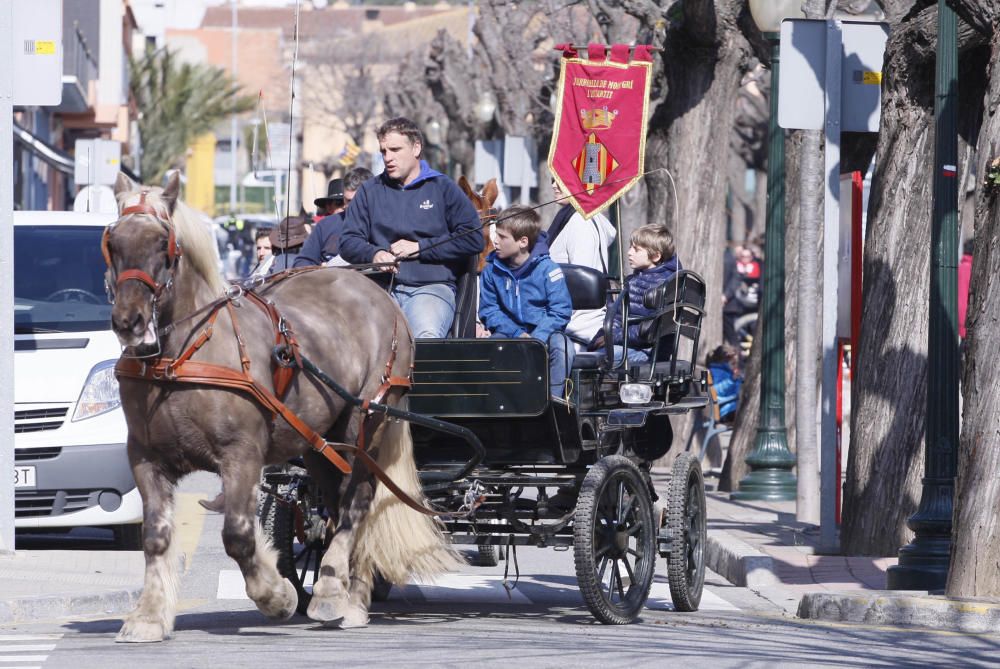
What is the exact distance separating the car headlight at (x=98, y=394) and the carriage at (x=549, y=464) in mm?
1901

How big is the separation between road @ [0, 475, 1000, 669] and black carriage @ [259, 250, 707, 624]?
321 millimetres

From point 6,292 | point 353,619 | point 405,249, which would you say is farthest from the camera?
point 6,292

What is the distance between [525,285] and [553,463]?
941mm

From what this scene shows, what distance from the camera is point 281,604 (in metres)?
7.93

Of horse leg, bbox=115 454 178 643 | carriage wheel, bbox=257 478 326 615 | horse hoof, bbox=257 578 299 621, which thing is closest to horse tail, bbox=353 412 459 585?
carriage wheel, bbox=257 478 326 615

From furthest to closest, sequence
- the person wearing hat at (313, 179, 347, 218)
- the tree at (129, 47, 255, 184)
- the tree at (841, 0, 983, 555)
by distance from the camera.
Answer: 1. the tree at (129, 47, 255, 184)
2. the person wearing hat at (313, 179, 347, 218)
3. the tree at (841, 0, 983, 555)

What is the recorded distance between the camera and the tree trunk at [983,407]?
29.1 feet

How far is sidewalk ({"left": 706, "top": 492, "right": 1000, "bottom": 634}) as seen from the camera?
8742mm

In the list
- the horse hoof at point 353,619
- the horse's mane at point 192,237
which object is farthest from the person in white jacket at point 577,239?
the horse's mane at point 192,237

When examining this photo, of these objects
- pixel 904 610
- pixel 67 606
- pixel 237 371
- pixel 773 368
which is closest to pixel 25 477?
pixel 67 606

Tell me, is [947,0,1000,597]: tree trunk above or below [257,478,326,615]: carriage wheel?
above

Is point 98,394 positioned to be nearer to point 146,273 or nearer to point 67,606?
point 67,606

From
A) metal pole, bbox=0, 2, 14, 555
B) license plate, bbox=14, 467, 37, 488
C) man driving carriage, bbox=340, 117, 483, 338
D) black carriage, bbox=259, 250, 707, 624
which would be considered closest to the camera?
black carriage, bbox=259, 250, 707, 624

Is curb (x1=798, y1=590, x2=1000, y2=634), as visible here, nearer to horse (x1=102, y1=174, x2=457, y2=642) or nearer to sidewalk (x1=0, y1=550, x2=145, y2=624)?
horse (x1=102, y1=174, x2=457, y2=642)
